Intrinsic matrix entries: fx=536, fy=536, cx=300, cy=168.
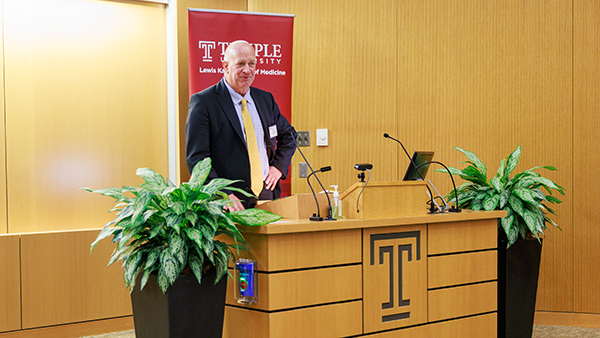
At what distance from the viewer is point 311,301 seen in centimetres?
256

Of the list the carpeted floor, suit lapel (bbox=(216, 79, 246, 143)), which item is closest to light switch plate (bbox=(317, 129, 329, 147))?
suit lapel (bbox=(216, 79, 246, 143))

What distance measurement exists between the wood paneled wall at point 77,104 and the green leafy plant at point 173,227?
1918mm

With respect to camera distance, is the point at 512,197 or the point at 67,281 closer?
the point at 512,197

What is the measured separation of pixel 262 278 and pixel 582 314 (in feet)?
10.4

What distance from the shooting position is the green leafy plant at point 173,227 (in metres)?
2.31

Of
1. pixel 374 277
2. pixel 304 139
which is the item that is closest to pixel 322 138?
pixel 304 139

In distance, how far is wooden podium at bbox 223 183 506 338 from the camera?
2.49 metres

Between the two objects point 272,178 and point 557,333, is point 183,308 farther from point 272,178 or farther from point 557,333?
point 557,333

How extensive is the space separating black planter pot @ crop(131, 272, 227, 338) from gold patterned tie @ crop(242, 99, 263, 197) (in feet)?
3.34

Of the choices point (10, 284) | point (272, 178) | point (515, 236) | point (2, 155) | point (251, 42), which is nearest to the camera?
point (515, 236)

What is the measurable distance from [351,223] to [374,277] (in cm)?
32

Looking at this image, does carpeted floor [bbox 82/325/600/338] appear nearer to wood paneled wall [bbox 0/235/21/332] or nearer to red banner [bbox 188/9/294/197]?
wood paneled wall [bbox 0/235/21/332]

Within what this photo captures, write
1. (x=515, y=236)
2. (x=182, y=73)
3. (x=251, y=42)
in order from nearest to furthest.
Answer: (x=515, y=236), (x=251, y=42), (x=182, y=73)

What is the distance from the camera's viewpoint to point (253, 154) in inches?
134
